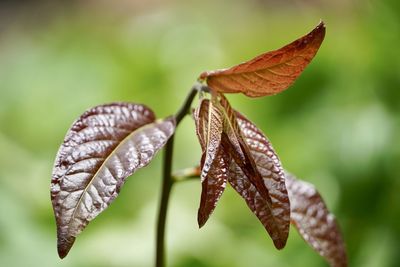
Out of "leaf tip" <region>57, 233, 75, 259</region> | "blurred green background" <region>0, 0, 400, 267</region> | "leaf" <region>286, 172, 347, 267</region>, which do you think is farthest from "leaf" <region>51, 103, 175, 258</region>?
"blurred green background" <region>0, 0, 400, 267</region>

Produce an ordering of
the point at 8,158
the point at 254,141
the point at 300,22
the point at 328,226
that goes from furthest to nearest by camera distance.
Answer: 1. the point at 300,22
2. the point at 8,158
3. the point at 328,226
4. the point at 254,141

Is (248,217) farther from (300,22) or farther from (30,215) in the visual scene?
(300,22)

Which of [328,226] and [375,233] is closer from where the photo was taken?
[328,226]

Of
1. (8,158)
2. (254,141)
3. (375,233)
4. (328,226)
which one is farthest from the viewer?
(8,158)

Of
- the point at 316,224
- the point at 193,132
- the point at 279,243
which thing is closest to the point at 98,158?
the point at 279,243

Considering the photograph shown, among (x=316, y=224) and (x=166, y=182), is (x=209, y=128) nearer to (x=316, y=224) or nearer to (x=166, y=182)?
(x=166, y=182)

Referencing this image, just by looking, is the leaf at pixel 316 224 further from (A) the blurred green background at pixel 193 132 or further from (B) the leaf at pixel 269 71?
(A) the blurred green background at pixel 193 132

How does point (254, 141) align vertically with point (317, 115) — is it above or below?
below

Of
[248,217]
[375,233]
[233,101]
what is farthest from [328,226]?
[233,101]
